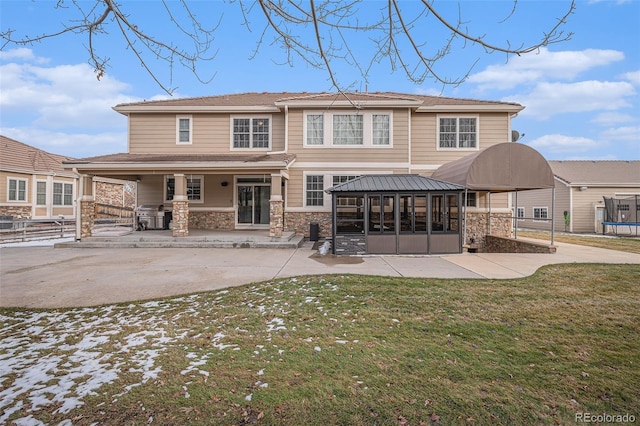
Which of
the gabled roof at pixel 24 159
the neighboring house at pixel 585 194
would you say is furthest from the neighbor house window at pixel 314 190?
the gabled roof at pixel 24 159

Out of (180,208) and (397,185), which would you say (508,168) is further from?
(180,208)

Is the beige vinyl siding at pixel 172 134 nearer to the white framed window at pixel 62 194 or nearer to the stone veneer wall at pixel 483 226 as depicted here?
the white framed window at pixel 62 194

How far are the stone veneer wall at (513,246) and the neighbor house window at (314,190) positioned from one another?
7988mm

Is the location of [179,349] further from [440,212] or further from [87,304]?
[440,212]

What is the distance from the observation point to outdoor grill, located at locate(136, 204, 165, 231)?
15039 millimetres

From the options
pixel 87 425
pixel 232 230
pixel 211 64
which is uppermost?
pixel 211 64

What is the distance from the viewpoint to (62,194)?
21125 mm

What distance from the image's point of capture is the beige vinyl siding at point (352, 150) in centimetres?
1435

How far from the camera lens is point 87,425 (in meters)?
2.44

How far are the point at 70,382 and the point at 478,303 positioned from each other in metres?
5.66

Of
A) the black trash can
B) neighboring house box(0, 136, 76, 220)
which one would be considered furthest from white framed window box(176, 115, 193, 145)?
neighboring house box(0, 136, 76, 220)

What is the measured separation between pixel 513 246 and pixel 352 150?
26.1 ft

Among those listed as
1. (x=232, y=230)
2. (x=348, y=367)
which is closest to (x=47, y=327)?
(x=348, y=367)

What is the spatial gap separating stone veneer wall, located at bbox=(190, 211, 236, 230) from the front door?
49 cm
